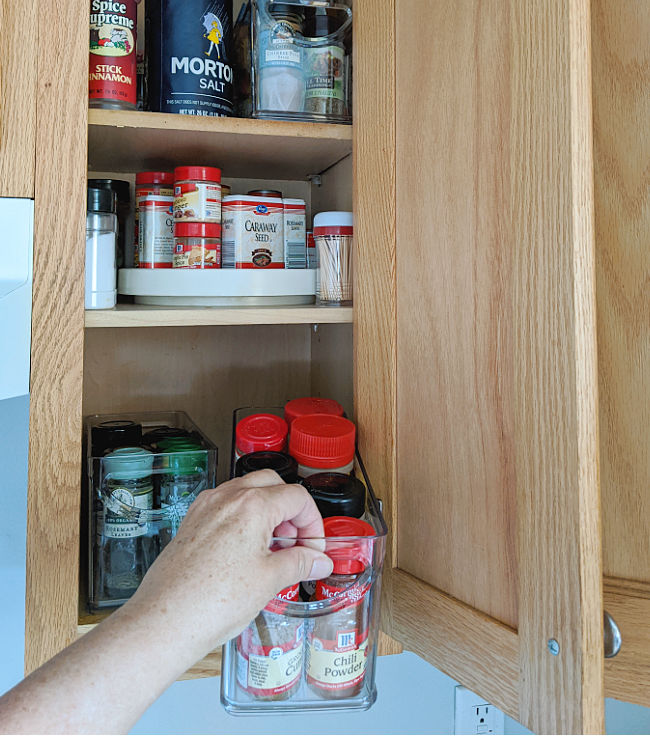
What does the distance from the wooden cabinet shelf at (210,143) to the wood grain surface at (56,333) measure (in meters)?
0.06

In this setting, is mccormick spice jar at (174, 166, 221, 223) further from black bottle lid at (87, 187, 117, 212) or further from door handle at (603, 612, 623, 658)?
door handle at (603, 612, 623, 658)

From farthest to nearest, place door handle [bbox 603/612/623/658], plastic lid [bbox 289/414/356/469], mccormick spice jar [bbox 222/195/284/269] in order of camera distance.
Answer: mccormick spice jar [bbox 222/195/284/269], plastic lid [bbox 289/414/356/469], door handle [bbox 603/612/623/658]

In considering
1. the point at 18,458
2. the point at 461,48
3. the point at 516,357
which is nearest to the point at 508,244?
the point at 516,357

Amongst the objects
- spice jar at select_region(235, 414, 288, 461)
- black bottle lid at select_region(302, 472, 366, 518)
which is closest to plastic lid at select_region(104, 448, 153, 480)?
spice jar at select_region(235, 414, 288, 461)

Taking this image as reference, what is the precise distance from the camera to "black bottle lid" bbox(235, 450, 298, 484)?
745 mm

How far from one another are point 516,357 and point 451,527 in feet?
0.68

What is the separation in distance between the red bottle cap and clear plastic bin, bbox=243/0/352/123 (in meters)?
0.38

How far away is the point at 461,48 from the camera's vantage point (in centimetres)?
64

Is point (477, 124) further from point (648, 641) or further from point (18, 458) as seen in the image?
point (18, 458)

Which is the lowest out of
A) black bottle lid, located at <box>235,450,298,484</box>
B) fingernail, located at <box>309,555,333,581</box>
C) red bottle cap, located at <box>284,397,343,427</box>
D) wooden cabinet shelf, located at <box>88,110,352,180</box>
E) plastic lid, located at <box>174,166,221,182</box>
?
fingernail, located at <box>309,555,333,581</box>

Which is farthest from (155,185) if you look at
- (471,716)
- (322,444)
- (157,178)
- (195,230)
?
(471,716)

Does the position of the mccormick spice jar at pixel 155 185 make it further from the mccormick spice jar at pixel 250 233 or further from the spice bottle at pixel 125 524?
the spice bottle at pixel 125 524

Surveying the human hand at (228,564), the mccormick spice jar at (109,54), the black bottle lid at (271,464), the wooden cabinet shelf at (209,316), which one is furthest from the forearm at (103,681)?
the mccormick spice jar at (109,54)

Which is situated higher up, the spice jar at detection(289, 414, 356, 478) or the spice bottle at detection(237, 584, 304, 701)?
the spice jar at detection(289, 414, 356, 478)
